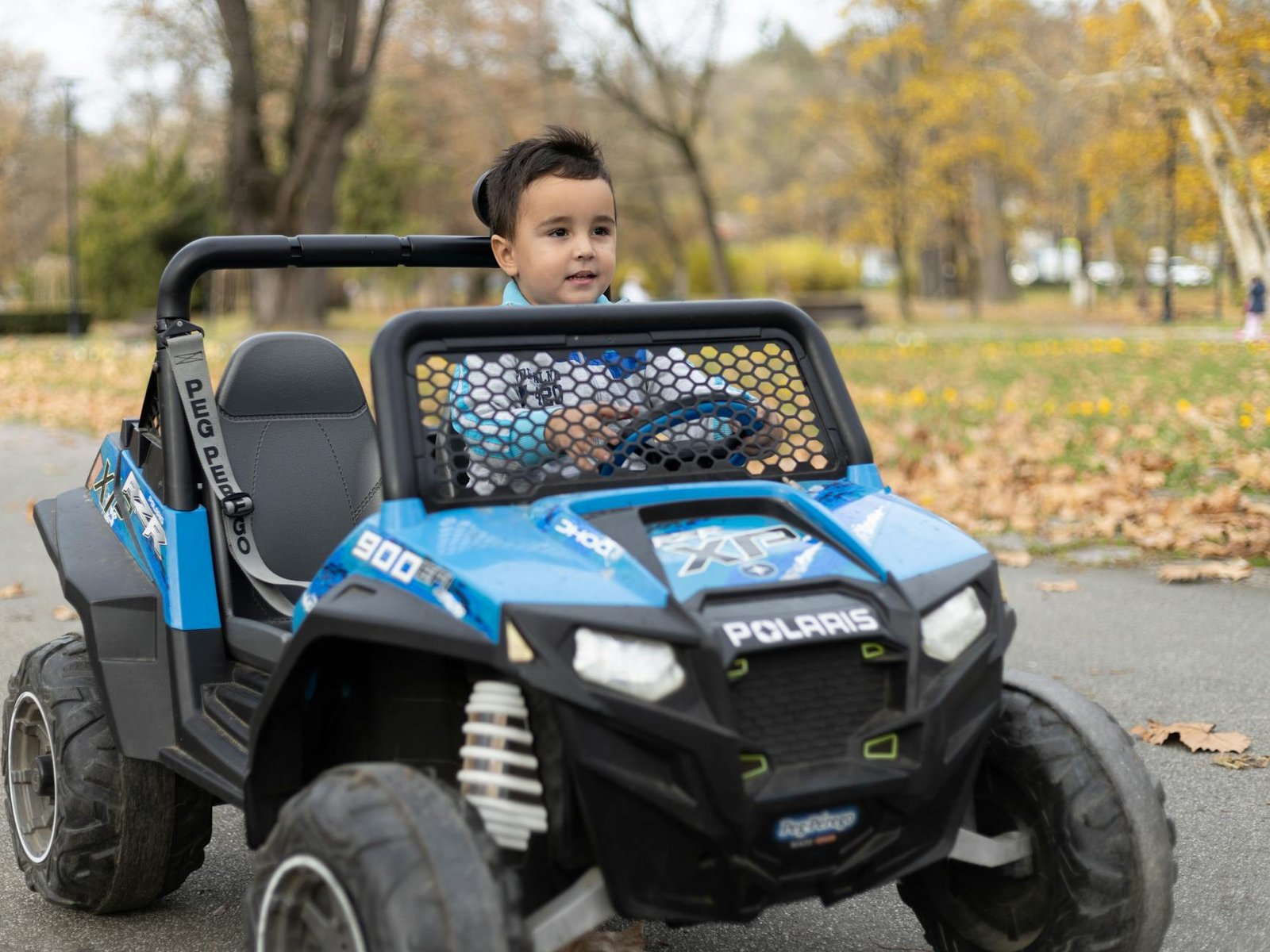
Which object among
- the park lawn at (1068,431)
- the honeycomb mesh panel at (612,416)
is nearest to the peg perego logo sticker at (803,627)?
the honeycomb mesh panel at (612,416)

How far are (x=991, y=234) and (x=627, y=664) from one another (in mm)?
39418

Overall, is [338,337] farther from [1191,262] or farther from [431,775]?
[1191,262]

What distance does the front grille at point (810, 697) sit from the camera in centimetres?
201

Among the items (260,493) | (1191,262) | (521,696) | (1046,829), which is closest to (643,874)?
(521,696)

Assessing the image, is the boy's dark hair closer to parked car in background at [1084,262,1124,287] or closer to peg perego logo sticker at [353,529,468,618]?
peg perego logo sticker at [353,529,468,618]

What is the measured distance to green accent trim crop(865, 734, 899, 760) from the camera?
6.73 feet

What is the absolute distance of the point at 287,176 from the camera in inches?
1010

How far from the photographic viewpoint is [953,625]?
2148 mm

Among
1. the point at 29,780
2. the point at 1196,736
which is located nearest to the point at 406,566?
the point at 29,780

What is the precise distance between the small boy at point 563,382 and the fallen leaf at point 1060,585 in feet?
12.2

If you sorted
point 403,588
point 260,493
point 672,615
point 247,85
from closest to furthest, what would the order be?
point 672,615 → point 403,588 → point 260,493 → point 247,85

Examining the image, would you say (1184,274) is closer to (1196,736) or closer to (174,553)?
(1196,736)

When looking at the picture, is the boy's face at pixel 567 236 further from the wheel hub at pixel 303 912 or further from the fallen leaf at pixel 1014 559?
the fallen leaf at pixel 1014 559

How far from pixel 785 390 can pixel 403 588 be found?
0.91 m
